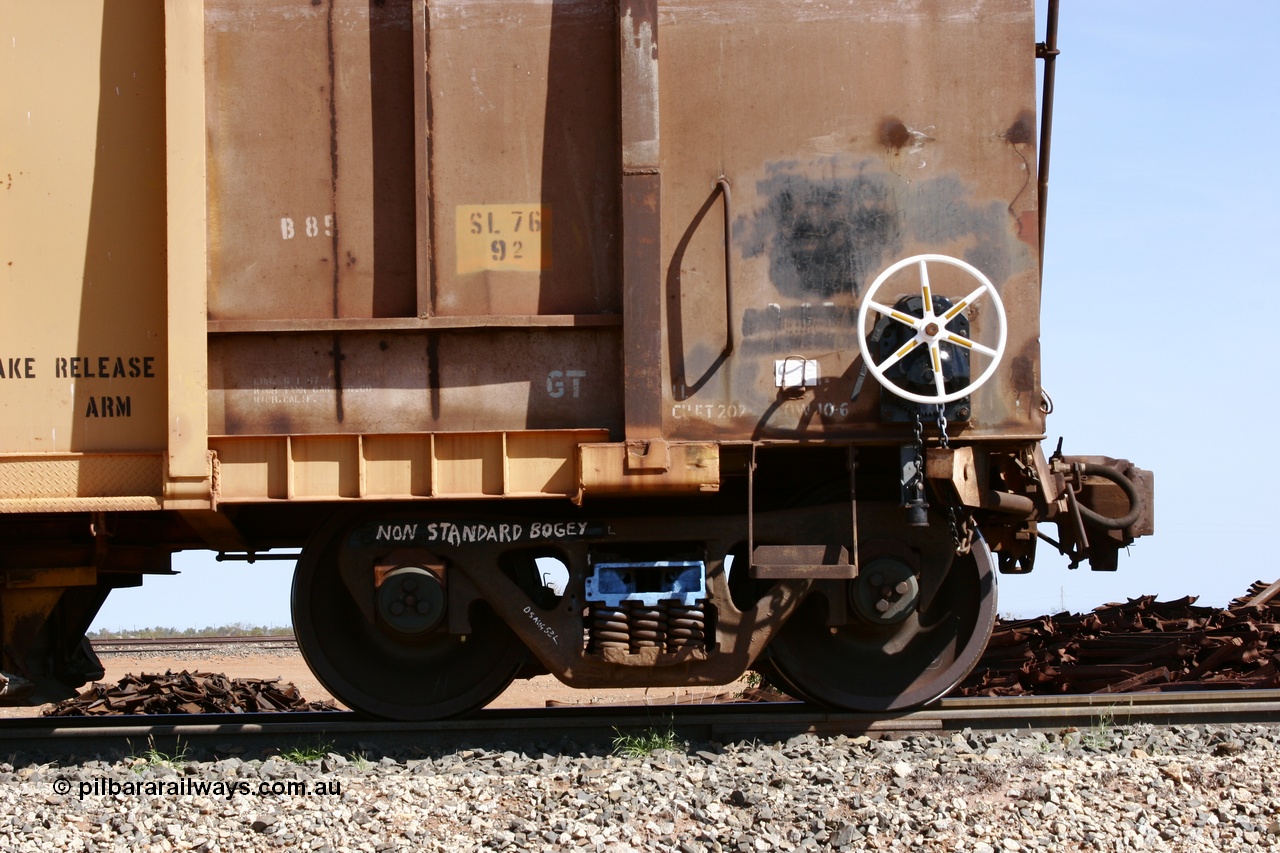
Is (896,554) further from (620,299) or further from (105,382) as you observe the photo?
(105,382)

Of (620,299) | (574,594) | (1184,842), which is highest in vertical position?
(620,299)

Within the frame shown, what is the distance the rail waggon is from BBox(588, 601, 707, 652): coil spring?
2 centimetres

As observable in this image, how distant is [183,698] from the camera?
8.47 meters

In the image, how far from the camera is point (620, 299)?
21.1ft

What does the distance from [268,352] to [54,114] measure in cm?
169

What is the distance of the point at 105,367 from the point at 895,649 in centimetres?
463

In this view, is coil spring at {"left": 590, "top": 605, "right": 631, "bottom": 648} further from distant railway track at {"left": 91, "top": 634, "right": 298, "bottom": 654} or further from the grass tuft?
distant railway track at {"left": 91, "top": 634, "right": 298, "bottom": 654}

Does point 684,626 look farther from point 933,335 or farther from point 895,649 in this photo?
point 933,335

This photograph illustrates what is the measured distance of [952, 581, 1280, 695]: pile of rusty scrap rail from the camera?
8.03 metres

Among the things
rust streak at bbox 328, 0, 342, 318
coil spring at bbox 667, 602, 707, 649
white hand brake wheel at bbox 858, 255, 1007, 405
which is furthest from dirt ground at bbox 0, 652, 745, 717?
rust streak at bbox 328, 0, 342, 318

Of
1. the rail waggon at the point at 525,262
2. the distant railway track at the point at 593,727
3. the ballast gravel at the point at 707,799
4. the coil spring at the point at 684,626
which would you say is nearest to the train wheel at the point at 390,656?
the distant railway track at the point at 593,727

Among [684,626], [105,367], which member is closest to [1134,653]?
[684,626]

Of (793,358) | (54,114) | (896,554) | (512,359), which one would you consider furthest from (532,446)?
(54,114)

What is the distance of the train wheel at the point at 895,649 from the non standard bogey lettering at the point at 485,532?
4.58ft
